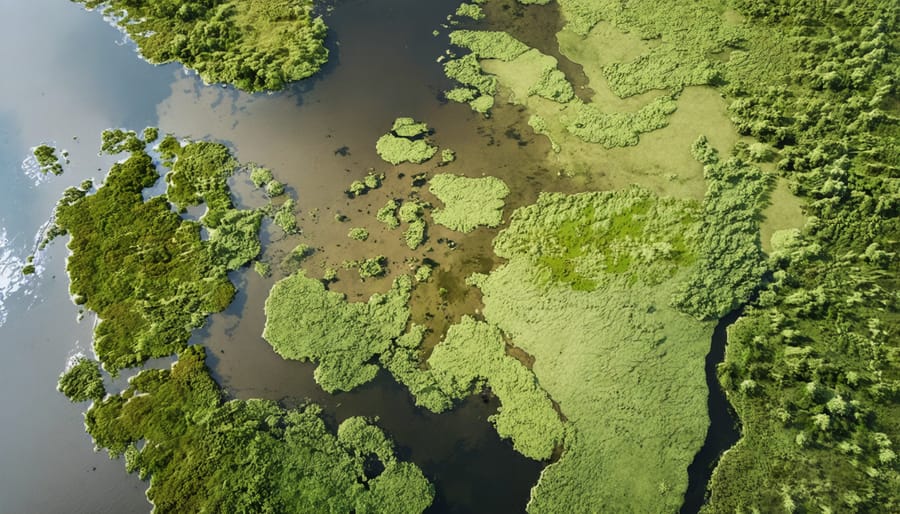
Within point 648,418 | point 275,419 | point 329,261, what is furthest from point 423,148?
point 648,418

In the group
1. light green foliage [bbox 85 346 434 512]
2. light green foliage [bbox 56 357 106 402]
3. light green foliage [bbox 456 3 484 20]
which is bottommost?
light green foliage [bbox 56 357 106 402]

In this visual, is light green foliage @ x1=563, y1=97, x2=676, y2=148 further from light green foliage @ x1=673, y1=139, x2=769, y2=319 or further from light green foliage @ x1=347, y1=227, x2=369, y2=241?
light green foliage @ x1=347, y1=227, x2=369, y2=241

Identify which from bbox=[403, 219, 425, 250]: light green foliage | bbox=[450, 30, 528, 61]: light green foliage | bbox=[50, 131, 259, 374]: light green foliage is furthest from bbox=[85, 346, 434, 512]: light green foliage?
bbox=[450, 30, 528, 61]: light green foliage

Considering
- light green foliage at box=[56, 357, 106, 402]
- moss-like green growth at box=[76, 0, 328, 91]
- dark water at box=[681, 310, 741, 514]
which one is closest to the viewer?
dark water at box=[681, 310, 741, 514]

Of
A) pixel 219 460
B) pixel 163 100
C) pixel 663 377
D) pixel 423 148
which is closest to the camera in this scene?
pixel 219 460

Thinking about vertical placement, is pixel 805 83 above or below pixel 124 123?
above

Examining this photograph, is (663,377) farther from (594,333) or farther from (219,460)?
(219,460)

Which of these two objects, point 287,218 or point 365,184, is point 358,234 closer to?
point 365,184
